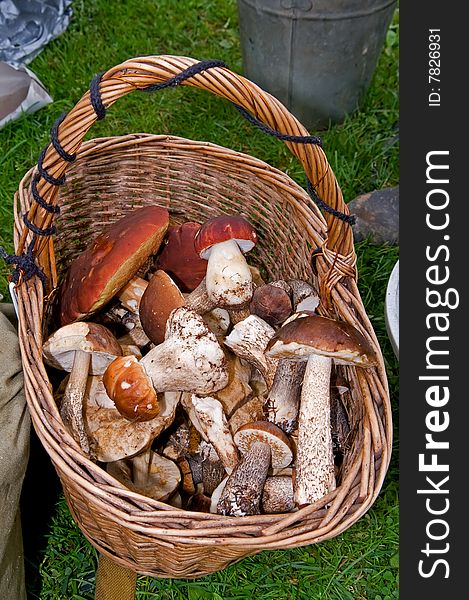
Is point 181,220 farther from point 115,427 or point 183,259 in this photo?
point 115,427

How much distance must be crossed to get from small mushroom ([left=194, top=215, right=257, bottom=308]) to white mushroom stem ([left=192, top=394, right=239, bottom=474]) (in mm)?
269

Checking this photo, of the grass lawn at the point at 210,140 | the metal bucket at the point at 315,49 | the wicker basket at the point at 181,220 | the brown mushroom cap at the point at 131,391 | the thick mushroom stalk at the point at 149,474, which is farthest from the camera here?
the metal bucket at the point at 315,49

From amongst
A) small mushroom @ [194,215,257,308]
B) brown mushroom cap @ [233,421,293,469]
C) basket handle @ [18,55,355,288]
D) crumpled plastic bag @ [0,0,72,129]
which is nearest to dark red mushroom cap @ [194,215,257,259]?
small mushroom @ [194,215,257,308]

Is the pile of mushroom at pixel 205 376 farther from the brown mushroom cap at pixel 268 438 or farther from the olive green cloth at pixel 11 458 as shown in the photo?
the olive green cloth at pixel 11 458

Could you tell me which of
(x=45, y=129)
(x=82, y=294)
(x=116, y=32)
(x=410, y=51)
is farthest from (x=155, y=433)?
(x=116, y=32)

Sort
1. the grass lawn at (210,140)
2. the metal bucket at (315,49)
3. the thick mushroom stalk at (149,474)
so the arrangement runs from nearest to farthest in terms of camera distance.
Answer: the thick mushroom stalk at (149,474) < the grass lawn at (210,140) < the metal bucket at (315,49)

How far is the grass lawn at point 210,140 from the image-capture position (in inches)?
72.0

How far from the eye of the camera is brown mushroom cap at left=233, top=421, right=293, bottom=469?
4.99 feet

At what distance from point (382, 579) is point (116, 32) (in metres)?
2.93

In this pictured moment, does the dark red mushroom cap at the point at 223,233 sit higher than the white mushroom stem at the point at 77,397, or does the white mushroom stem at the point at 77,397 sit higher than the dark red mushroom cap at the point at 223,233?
the dark red mushroom cap at the point at 223,233

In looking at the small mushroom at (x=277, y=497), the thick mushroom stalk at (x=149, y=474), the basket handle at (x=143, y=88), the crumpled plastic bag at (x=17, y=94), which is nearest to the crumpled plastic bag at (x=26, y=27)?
the crumpled plastic bag at (x=17, y=94)

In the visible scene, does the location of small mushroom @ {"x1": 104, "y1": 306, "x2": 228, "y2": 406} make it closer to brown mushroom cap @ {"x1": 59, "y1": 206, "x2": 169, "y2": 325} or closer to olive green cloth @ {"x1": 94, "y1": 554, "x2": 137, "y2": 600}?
brown mushroom cap @ {"x1": 59, "y1": 206, "x2": 169, "y2": 325}

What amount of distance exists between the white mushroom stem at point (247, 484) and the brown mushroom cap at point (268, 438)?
2cm

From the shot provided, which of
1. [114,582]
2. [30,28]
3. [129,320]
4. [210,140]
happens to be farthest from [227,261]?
[30,28]
